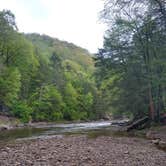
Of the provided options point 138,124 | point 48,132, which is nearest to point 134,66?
point 138,124

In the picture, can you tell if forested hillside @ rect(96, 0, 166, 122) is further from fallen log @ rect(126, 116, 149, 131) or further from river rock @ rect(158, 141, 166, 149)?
river rock @ rect(158, 141, 166, 149)

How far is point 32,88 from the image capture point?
237ft

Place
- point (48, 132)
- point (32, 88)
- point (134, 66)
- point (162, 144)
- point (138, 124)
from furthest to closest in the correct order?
point (32, 88) → point (134, 66) → point (48, 132) → point (138, 124) → point (162, 144)

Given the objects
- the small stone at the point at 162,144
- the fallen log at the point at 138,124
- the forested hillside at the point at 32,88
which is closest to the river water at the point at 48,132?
the fallen log at the point at 138,124

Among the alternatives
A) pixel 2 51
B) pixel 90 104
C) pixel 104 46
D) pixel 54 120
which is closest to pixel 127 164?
pixel 104 46

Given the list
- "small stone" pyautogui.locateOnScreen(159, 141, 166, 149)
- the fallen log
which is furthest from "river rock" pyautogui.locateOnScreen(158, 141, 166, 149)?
the fallen log

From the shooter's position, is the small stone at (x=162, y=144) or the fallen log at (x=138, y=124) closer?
the small stone at (x=162, y=144)

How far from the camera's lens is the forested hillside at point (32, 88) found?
189 ft

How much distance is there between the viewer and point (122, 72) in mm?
41469

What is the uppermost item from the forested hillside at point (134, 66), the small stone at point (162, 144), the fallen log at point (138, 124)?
the forested hillside at point (134, 66)

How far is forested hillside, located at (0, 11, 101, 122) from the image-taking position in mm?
57628

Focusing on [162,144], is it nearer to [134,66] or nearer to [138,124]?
[138,124]

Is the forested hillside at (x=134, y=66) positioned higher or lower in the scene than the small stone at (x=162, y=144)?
higher

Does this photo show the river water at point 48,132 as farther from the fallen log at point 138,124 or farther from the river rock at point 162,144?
the river rock at point 162,144
